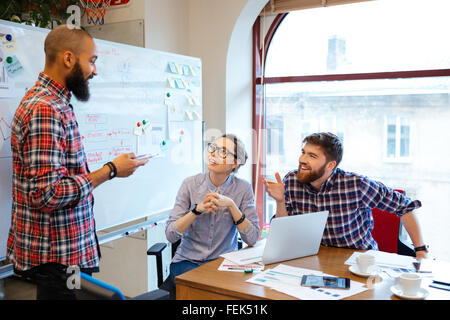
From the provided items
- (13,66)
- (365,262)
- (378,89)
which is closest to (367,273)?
(365,262)

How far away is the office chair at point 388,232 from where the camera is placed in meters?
2.32

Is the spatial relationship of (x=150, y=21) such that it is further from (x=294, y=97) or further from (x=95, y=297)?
(x=95, y=297)

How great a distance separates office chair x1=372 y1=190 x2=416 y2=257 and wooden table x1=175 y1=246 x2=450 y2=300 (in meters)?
0.66

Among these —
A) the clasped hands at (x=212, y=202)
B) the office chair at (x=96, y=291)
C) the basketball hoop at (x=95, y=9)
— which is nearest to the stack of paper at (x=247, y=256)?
the clasped hands at (x=212, y=202)

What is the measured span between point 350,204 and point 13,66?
5.40ft

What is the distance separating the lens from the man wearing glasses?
83.4 inches

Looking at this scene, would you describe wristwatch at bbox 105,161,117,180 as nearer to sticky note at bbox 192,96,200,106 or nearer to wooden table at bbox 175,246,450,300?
wooden table at bbox 175,246,450,300

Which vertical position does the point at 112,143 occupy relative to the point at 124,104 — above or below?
below

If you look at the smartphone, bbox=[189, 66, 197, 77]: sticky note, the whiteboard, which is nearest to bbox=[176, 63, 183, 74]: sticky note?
the whiteboard

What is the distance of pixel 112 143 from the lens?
2436 mm

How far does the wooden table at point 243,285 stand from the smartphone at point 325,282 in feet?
0.22

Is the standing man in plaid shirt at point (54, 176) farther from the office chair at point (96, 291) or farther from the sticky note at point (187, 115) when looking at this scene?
the sticky note at point (187, 115)
